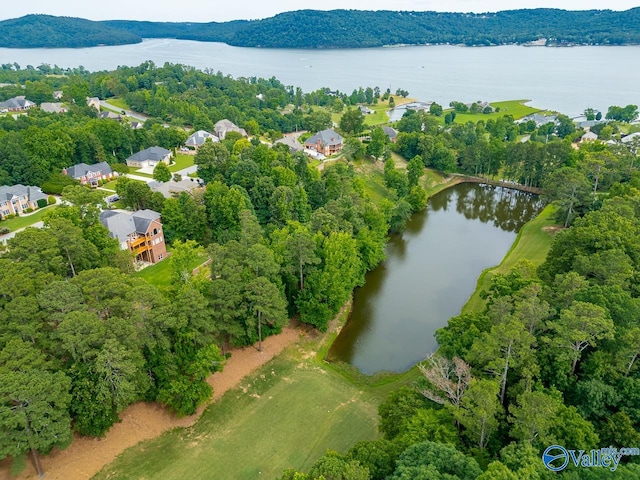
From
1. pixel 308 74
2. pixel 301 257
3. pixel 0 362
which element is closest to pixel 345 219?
pixel 301 257

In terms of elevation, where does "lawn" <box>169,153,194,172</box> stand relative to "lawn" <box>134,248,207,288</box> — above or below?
above

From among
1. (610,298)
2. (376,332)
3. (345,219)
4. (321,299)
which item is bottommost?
(376,332)

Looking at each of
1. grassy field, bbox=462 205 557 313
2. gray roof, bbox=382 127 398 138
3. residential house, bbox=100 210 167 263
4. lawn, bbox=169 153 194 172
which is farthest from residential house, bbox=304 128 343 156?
residential house, bbox=100 210 167 263

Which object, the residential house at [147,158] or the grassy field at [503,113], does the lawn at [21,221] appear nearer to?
the residential house at [147,158]

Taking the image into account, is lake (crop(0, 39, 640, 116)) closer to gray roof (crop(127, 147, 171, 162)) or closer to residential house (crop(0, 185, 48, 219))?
gray roof (crop(127, 147, 171, 162))

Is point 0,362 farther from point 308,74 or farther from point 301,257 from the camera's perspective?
point 308,74

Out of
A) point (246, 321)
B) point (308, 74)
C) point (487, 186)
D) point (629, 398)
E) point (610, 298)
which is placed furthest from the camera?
point (308, 74)

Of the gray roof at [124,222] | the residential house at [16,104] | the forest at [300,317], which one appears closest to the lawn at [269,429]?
the forest at [300,317]
